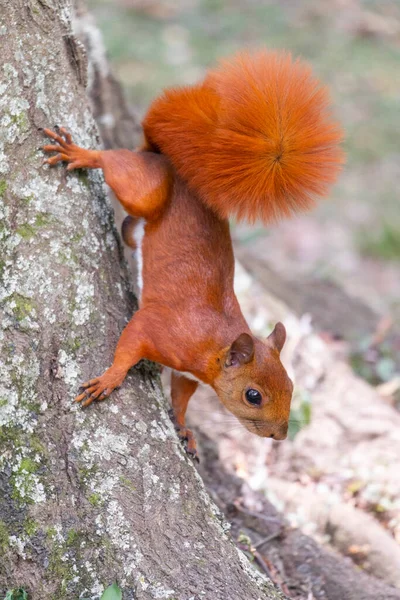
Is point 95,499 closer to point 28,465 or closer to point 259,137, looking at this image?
point 28,465

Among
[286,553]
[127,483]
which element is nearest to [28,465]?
[127,483]

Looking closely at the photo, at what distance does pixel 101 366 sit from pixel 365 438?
1821 millimetres

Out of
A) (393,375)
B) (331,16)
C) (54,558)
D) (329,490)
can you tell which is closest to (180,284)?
(54,558)

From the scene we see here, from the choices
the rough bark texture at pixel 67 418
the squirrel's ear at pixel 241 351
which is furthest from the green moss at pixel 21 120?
the squirrel's ear at pixel 241 351

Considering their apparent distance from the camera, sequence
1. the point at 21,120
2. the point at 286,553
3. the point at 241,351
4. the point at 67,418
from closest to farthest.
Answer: the point at 67,418 < the point at 21,120 < the point at 241,351 < the point at 286,553

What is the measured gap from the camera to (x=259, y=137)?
2.48 meters

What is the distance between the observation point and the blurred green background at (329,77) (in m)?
6.38

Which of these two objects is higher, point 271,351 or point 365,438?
point 271,351

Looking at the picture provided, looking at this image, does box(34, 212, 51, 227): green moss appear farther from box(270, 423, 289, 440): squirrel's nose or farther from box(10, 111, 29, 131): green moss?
box(270, 423, 289, 440): squirrel's nose

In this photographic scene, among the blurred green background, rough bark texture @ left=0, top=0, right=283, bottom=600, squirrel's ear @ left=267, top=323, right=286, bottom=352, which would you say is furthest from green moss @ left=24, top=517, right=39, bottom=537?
the blurred green background

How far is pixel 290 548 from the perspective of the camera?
290 centimetres

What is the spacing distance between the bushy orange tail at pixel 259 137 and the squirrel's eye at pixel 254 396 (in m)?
0.59

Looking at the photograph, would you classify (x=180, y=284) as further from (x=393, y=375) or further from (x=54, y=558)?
(x=393, y=375)

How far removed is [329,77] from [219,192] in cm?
631
